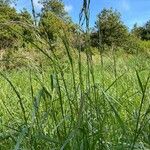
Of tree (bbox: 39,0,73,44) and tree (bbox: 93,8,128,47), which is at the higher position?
tree (bbox: 93,8,128,47)

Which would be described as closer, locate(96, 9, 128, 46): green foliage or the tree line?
the tree line

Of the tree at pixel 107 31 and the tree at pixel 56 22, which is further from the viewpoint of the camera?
the tree at pixel 107 31

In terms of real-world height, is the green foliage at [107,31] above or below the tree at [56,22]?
above

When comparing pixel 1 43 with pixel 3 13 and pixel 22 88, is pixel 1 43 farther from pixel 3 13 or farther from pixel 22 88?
pixel 22 88

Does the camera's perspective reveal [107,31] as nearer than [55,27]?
No

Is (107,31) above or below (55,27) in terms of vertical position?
above

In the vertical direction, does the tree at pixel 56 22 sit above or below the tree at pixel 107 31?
below

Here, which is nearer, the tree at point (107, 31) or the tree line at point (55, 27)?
the tree line at point (55, 27)

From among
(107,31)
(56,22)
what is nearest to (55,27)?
(56,22)

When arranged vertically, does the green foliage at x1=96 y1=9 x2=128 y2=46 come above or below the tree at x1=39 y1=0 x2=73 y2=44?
above

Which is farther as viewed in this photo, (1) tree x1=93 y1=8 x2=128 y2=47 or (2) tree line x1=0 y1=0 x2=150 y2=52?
(1) tree x1=93 y1=8 x2=128 y2=47

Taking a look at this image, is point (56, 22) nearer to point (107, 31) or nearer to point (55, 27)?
point (55, 27)

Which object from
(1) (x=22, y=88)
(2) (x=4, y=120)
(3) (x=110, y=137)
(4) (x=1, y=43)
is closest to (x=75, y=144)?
(3) (x=110, y=137)

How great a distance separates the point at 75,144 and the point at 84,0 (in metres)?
0.67
